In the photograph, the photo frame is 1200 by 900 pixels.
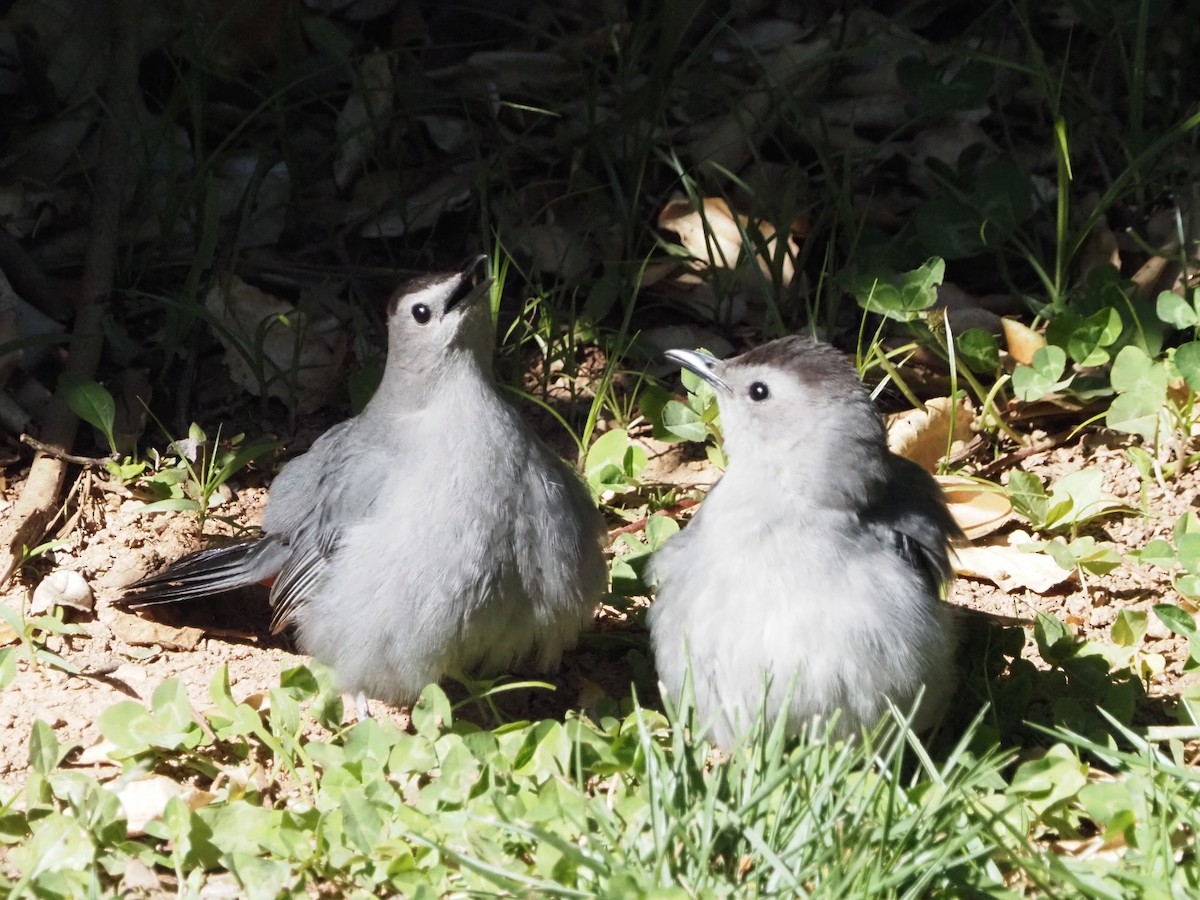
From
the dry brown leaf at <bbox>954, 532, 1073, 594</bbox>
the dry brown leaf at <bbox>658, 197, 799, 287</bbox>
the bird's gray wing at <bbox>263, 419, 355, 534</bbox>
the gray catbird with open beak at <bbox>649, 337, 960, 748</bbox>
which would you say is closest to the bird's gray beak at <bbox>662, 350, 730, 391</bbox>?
the gray catbird with open beak at <bbox>649, 337, 960, 748</bbox>

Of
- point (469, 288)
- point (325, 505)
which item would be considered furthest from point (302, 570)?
point (469, 288)

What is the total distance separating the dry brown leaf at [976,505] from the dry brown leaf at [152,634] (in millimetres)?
2445

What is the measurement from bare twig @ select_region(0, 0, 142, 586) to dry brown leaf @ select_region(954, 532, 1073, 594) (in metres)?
2.96

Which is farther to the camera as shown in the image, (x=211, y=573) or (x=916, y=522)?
(x=211, y=573)

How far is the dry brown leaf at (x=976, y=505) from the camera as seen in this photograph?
16.6 feet

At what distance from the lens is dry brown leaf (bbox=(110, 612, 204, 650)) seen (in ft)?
15.4

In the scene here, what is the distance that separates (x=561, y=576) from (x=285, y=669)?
0.92 m

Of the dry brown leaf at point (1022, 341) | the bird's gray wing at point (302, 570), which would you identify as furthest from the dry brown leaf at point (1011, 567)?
the bird's gray wing at point (302, 570)

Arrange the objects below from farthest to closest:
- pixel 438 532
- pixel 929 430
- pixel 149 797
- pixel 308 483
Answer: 1. pixel 929 430
2. pixel 308 483
3. pixel 438 532
4. pixel 149 797

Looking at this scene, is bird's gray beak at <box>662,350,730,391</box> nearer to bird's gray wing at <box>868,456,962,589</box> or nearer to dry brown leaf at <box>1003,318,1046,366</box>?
bird's gray wing at <box>868,456,962,589</box>

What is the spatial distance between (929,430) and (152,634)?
2653 millimetres

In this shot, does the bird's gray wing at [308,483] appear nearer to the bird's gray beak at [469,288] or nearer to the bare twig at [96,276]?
the bird's gray beak at [469,288]

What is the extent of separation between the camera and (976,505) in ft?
16.8

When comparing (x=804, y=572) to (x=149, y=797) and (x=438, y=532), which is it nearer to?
(x=438, y=532)
